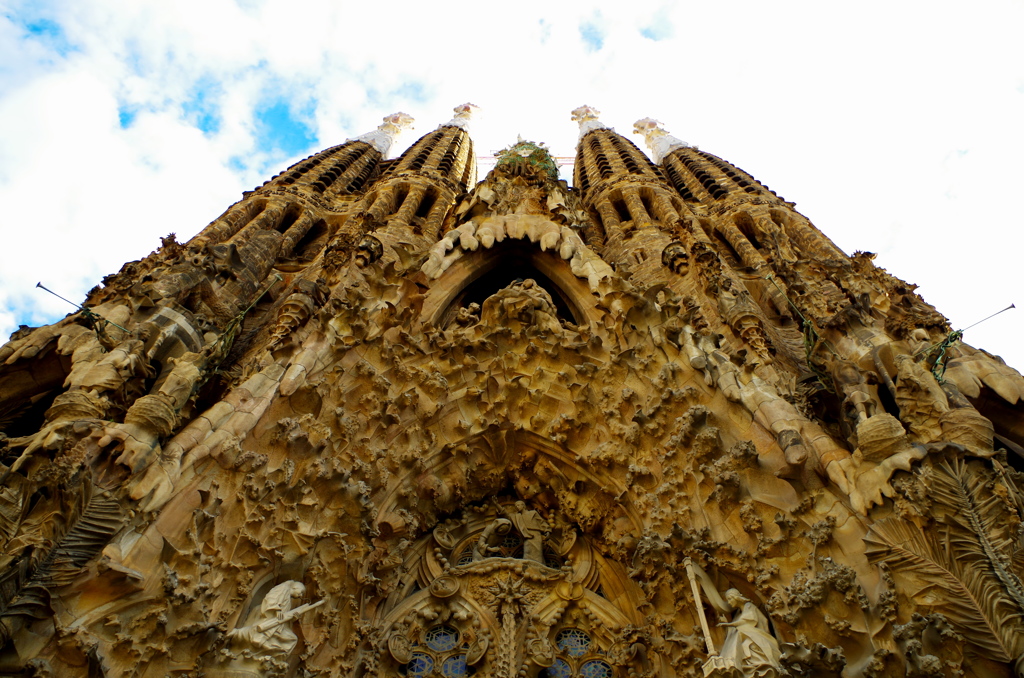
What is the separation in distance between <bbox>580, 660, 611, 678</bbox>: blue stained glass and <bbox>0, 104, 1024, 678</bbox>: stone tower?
0.09 ft

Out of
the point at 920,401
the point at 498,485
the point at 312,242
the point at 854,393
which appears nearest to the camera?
the point at 920,401

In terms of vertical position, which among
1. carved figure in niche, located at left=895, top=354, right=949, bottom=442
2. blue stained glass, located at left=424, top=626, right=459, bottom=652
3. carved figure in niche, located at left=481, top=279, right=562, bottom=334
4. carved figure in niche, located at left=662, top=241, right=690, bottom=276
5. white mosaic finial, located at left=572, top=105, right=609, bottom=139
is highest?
white mosaic finial, located at left=572, top=105, right=609, bottom=139

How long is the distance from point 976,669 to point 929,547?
2.52 ft

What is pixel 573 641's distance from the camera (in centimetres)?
668

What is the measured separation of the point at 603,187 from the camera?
2319 centimetres

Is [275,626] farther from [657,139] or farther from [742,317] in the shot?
[657,139]

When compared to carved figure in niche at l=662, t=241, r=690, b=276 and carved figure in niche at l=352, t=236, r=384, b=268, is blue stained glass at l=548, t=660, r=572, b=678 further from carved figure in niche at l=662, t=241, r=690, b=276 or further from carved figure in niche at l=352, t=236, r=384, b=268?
carved figure in niche at l=662, t=241, r=690, b=276

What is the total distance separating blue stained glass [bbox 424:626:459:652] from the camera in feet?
21.6

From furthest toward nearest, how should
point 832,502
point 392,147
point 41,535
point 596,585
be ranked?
point 392,147, point 596,585, point 832,502, point 41,535

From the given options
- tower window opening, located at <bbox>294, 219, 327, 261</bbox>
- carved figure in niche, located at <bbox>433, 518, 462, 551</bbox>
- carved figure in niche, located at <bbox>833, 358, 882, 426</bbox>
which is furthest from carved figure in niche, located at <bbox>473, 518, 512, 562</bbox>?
tower window opening, located at <bbox>294, 219, 327, 261</bbox>

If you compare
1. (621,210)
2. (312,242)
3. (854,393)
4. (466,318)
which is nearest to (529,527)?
(466,318)

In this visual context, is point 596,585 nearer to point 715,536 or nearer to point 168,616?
point 715,536

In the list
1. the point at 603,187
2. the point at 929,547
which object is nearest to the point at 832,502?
the point at 929,547

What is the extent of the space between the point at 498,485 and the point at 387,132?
2704 cm
